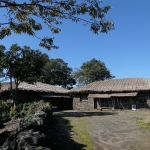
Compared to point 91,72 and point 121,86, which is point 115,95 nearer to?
point 121,86

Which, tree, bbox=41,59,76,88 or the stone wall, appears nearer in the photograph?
the stone wall

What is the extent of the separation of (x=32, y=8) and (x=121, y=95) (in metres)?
18.1

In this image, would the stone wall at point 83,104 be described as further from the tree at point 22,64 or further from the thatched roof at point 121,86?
the tree at point 22,64

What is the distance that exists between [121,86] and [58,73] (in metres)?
23.9

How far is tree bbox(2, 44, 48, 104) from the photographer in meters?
19.3

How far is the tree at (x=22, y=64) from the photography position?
19328 millimetres

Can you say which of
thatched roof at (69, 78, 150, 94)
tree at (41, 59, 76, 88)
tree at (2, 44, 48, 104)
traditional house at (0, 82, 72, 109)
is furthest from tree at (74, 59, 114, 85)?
tree at (2, 44, 48, 104)

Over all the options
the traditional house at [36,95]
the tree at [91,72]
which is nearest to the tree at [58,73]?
the tree at [91,72]

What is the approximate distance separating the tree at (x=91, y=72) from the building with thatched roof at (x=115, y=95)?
738 inches

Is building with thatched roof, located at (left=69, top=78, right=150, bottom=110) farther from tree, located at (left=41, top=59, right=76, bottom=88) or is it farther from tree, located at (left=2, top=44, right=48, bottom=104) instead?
tree, located at (left=41, top=59, right=76, bottom=88)

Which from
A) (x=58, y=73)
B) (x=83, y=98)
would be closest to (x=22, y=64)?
(x=83, y=98)

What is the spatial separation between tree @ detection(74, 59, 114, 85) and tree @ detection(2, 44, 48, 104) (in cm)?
2686

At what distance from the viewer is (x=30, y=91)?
84.4 feet

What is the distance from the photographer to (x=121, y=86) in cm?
2514
